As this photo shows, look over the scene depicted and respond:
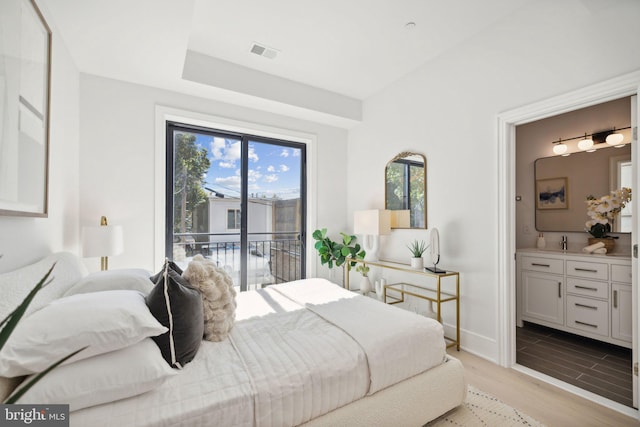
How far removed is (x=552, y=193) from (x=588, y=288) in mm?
1141

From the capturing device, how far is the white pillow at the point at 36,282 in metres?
1.07

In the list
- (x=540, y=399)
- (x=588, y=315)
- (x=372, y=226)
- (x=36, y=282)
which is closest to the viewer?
(x=36, y=282)

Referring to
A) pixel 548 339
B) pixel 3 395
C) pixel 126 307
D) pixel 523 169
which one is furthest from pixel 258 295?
pixel 523 169

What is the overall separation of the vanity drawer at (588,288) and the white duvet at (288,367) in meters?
2.03

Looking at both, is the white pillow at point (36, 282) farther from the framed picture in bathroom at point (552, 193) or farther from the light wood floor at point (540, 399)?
the framed picture in bathroom at point (552, 193)

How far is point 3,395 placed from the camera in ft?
2.93

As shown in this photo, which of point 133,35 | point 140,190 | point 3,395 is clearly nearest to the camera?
point 3,395

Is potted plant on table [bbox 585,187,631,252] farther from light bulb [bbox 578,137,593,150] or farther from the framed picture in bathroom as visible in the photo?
light bulb [bbox 578,137,593,150]

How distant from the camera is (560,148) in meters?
3.35

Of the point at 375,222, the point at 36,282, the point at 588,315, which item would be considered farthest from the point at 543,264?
the point at 36,282

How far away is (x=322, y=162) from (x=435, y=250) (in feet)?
6.49

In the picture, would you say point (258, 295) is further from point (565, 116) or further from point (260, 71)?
point (565, 116)

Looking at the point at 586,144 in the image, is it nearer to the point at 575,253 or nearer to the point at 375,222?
the point at 575,253

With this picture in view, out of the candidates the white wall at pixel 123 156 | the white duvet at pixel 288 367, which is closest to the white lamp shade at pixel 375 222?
the white duvet at pixel 288 367
